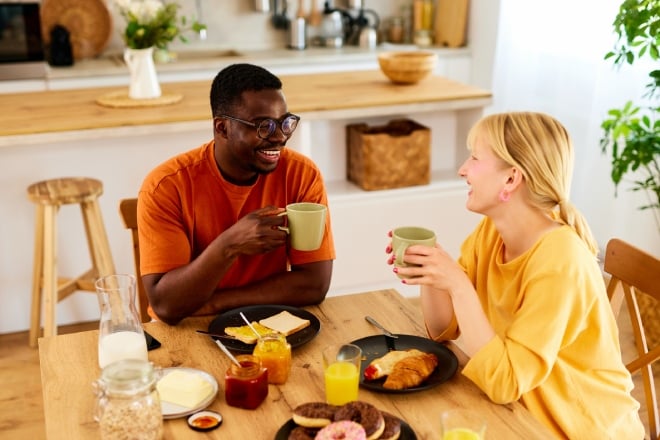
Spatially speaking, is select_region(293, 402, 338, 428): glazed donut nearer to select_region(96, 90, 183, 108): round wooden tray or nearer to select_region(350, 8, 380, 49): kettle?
select_region(96, 90, 183, 108): round wooden tray

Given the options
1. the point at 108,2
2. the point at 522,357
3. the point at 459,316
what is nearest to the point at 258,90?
the point at 459,316

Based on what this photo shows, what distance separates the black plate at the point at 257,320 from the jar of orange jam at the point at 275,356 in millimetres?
96

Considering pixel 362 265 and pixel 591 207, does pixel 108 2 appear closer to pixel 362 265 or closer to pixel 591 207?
pixel 362 265

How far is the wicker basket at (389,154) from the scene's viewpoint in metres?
3.31

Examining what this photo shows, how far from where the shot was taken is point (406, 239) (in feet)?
5.19

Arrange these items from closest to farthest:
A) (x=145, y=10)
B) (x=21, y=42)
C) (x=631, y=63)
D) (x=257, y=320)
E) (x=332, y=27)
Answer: (x=257, y=320)
(x=631, y=63)
(x=145, y=10)
(x=21, y=42)
(x=332, y=27)

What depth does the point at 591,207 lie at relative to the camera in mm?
4031

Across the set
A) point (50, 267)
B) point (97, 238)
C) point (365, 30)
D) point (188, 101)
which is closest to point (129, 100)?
point (188, 101)

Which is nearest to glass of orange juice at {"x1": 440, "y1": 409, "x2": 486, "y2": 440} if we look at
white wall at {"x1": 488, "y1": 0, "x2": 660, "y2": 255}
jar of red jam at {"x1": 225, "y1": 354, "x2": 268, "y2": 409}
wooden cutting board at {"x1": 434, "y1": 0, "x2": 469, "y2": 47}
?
jar of red jam at {"x1": 225, "y1": 354, "x2": 268, "y2": 409}

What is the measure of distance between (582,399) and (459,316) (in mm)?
306

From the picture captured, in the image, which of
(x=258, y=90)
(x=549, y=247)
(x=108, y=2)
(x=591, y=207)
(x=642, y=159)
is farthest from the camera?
(x=108, y=2)

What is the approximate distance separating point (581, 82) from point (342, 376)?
2969 mm

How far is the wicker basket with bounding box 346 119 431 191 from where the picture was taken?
10.9ft

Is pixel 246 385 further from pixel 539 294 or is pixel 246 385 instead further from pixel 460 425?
pixel 539 294
